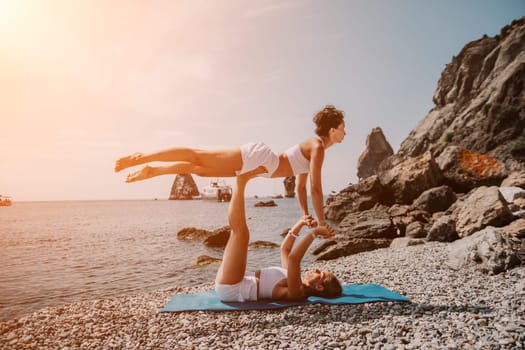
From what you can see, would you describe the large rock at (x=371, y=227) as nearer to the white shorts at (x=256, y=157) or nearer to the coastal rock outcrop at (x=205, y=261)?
the coastal rock outcrop at (x=205, y=261)

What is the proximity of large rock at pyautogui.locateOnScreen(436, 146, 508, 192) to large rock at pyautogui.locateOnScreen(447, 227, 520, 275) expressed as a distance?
56.4 ft

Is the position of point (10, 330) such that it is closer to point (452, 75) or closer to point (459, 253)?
point (459, 253)

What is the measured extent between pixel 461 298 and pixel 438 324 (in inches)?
64.6

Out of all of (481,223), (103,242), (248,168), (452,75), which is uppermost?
(452,75)

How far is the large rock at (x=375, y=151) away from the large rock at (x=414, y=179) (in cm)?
8553

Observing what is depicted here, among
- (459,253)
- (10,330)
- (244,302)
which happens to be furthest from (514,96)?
(10,330)

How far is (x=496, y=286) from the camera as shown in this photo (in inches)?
257

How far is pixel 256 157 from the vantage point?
5.75m

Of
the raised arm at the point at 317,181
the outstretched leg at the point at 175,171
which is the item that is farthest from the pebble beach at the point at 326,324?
the outstretched leg at the point at 175,171

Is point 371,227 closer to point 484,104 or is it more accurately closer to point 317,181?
point 317,181

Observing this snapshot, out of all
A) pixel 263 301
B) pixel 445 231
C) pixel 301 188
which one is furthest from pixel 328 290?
pixel 445 231

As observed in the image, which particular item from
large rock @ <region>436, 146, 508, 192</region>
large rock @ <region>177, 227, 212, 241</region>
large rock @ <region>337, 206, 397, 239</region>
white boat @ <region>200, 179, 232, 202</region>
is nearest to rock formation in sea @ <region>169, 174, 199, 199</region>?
white boat @ <region>200, 179, 232, 202</region>

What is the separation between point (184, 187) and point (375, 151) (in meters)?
92.3

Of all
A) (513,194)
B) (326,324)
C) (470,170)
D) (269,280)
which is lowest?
(326,324)
